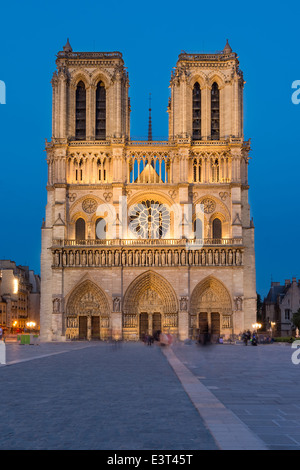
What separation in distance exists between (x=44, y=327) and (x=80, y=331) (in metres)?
3.13

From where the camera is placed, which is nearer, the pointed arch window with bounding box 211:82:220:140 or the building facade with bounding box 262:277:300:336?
the pointed arch window with bounding box 211:82:220:140

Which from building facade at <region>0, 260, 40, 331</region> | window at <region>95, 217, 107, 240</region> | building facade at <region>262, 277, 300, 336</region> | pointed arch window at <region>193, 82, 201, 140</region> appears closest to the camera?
window at <region>95, 217, 107, 240</region>

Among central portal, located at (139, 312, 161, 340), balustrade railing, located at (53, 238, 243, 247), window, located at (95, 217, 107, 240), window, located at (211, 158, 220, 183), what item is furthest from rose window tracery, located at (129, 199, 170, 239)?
central portal, located at (139, 312, 161, 340)

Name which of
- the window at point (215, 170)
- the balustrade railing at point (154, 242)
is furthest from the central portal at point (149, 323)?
the window at point (215, 170)

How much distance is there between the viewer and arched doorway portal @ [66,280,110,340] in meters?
55.3

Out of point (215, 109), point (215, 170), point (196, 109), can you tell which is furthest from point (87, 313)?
point (215, 109)

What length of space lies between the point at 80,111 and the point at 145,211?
11.3m

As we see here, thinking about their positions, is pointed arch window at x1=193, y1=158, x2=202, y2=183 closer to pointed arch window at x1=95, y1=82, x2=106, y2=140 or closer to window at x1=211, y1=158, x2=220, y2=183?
window at x1=211, y1=158, x2=220, y2=183

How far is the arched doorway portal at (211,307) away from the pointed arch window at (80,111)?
17.9 m

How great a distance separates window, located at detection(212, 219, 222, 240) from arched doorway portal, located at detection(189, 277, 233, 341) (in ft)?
14.2

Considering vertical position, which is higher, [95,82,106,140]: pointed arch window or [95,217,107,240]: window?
[95,82,106,140]: pointed arch window

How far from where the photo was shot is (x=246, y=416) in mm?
9562

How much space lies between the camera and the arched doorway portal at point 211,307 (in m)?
54.8

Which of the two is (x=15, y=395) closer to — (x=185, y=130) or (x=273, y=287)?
(x=185, y=130)
